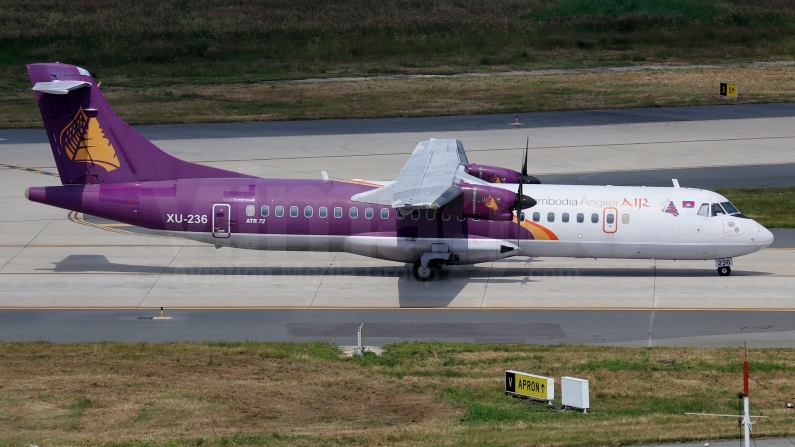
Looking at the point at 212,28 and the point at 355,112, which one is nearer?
the point at 355,112

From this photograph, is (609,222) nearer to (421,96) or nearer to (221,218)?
(221,218)

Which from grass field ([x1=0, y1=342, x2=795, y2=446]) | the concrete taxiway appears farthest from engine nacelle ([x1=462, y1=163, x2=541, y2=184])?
grass field ([x1=0, y1=342, x2=795, y2=446])

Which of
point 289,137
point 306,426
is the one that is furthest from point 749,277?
point 289,137

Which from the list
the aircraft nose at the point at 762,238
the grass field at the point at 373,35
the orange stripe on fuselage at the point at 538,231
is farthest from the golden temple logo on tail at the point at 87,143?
the grass field at the point at 373,35

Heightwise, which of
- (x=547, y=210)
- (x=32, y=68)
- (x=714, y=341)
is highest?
(x=32, y=68)

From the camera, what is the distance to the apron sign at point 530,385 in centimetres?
1986

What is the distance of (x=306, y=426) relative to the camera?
1841 cm

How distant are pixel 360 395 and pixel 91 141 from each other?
1460 cm

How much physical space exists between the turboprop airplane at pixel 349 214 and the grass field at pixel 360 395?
631cm

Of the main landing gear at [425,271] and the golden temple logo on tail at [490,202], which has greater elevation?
the golden temple logo on tail at [490,202]

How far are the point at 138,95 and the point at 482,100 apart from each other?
68.9ft

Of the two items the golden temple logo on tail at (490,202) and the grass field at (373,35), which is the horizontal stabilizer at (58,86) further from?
the grass field at (373,35)

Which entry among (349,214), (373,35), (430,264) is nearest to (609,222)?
(430,264)

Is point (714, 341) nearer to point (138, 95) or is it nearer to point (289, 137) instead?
point (289, 137)
